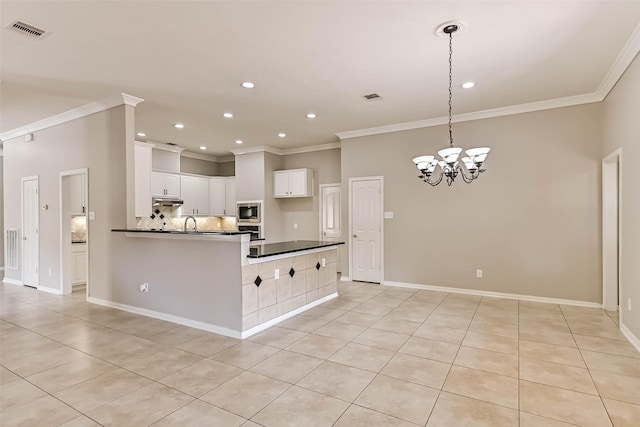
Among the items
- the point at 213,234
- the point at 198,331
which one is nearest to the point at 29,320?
the point at 198,331

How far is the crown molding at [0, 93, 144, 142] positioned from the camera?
445 centimetres

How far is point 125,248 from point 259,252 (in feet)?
7.03

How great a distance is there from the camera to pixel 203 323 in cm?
379

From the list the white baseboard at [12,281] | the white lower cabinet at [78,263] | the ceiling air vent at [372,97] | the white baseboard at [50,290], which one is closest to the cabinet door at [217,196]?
the white lower cabinet at [78,263]

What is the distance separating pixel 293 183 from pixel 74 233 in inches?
173

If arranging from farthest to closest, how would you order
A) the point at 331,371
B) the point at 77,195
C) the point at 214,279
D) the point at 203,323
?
1. the point at 77,195
2. the point at 203,323
3. the point at 214,279
4. the point at 331,371

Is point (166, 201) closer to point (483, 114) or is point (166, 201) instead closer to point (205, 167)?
point (205, 167)

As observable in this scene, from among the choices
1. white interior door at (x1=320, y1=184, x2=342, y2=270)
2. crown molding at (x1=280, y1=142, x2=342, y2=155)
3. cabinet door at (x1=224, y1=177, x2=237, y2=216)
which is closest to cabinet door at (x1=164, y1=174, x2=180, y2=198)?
cabinet door at (x1=224, y1=177, x2=237, y2=216)

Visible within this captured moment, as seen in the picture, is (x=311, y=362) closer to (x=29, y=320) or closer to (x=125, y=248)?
(x=125, y=248)

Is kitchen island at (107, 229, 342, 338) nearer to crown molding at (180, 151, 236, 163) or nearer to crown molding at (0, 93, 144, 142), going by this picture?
crown molding at (0, 93, 144, 142)

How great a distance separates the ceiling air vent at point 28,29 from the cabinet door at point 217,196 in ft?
18.2

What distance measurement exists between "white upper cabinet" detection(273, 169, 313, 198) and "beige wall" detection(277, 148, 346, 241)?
22 centimetres

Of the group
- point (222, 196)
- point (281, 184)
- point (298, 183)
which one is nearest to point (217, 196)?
point (222, 196)

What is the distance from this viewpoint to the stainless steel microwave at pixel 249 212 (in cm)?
762
